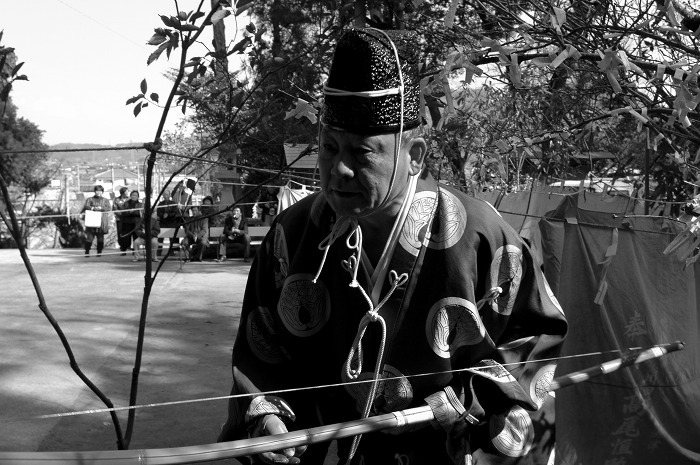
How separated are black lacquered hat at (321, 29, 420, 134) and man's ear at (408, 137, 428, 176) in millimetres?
75

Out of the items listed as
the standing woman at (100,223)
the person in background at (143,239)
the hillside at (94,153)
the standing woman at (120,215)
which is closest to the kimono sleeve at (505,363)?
the hillside at (94,153)

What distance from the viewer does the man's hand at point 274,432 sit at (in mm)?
2383

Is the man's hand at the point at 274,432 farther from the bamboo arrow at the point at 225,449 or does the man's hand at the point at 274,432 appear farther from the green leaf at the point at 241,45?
the green leaf at the point at 241,45

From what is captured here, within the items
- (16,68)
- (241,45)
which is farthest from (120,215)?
(16,68)

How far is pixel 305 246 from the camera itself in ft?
9.01

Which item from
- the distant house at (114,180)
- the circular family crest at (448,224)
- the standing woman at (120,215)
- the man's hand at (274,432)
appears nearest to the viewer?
the man's hand at (274,432)

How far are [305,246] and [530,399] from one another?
767 mm

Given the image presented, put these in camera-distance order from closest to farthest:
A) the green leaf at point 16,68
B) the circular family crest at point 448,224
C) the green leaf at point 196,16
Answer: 1. the circular family crest at point 448,224
2. the green leaf at point 16,68
3. the green leaf at point 196,16

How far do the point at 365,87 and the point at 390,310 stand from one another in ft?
2.03

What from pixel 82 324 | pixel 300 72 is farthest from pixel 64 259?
pixel 300 72

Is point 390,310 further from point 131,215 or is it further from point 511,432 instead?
point 131,215

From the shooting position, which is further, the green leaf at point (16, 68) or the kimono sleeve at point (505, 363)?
the green leaf at point (16, 68)

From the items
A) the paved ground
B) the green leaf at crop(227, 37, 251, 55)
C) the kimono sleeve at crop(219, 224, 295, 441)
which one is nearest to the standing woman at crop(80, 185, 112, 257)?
the paved ground

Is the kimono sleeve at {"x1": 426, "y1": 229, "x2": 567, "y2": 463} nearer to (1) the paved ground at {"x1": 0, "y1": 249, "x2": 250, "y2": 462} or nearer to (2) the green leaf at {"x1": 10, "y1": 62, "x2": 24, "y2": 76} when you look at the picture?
(1) the paved ground at {"x1": 0, "y1": 249, "x2": 250, "y2": 462}
